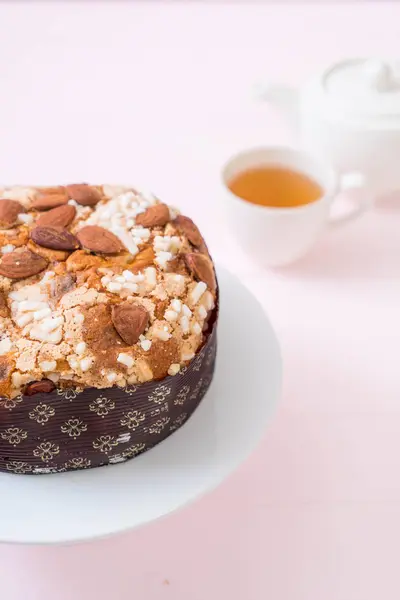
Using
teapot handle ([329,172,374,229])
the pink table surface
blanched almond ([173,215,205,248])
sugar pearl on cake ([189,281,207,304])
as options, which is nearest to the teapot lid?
A: teapot handle ([329,172,374,229])

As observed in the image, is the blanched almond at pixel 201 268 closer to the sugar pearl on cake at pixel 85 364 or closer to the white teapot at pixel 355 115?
the sugar pearl on cake at pixel 85 364

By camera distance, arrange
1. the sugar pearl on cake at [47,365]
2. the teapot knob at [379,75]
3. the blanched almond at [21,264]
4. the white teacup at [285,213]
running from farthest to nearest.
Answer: the teapot knob at [379,75] → the white teacup at [285,213] → the blanched almond at [21,264] → the sugar pearl on cake at [47,365]

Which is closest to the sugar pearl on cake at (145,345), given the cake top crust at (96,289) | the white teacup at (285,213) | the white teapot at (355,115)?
the cake top crust at (96,289)

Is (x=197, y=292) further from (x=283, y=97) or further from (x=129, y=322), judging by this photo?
(x=283, y=97)

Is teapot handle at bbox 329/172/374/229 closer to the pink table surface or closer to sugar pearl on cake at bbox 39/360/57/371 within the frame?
the pink table surface

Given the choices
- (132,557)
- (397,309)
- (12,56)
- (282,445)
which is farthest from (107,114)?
(132,557)

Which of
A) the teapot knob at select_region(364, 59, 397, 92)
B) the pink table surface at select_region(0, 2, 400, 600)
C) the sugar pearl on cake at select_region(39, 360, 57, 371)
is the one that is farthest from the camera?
the teapot knob at select_region(364, 59, 397, 92)

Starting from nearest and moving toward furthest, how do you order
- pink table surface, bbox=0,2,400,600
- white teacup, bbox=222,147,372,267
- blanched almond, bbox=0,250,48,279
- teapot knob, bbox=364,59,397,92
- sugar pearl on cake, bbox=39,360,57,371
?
sugar pearl on cake, bbox=39,360,57,371 < blanched almond, bbox=0,250,48,279 < pink table surface, bbox=0,2,400,600 < white teacup, bbox=222,147,372,267 < teapot knob, bbox=364,59,397,92
